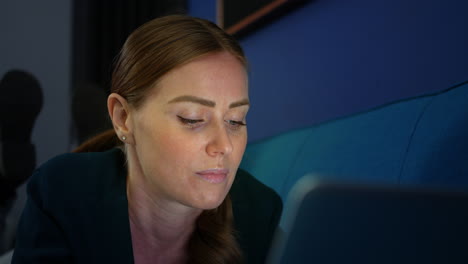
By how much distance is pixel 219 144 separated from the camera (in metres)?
0.73

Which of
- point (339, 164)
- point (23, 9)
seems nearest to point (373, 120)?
point (339, 164)

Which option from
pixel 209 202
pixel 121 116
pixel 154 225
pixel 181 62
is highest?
pixel 181 62

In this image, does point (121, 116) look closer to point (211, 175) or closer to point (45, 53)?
point (211, 175)

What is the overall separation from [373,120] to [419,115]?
0.12 meters

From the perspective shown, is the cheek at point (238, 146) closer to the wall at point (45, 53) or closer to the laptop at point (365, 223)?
the laptop at point (365, 223)

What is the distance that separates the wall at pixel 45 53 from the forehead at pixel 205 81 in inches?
93.3

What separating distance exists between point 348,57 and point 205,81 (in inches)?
32.1

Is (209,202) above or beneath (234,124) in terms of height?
beneath

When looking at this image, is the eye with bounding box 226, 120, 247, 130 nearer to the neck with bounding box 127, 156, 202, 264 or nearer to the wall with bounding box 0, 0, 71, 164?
the neck with bounding box 127, 156, 202, 264

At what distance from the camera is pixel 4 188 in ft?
6.79

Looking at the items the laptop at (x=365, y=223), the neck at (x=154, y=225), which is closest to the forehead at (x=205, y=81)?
the neck at (x=154, y=225)

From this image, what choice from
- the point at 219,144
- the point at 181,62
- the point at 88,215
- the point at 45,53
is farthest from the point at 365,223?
the point at 45,53

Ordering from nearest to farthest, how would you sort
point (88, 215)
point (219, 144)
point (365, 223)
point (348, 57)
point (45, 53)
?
point (365, 223)
point (219, 144)
point (88, 215)
point (348, 57)
point (45, 53)

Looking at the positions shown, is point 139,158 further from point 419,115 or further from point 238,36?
point 238,36
